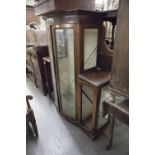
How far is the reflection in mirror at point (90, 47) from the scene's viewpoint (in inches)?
57.6

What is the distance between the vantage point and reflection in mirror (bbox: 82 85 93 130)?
170cm

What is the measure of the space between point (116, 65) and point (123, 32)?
0.63ft

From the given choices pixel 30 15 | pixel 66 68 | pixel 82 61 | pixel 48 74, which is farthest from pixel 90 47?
pixel 30 15

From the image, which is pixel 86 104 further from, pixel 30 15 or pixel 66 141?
pixel 30 15

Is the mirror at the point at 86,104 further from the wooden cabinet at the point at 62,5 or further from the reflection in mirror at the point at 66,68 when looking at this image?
the wooden cabinet at the point at 62,5

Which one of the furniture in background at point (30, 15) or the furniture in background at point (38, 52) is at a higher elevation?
the furniture in background at point (30, 15)

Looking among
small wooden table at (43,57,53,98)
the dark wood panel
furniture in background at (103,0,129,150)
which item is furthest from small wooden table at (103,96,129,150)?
small wooden table at (43,57,53,98)

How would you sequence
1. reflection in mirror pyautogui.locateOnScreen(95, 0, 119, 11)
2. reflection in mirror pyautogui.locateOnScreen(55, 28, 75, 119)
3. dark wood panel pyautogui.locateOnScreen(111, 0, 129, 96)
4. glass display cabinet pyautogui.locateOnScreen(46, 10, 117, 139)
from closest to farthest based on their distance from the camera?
dark wood panel pyautogui.locateOnScreen(111, 0, 129, 96) < glass display cabinet pyautogui.locateOnScreen(46, 10, 117, 139) < reflection in mirror pyautogui.locateOnScreen(55, 28, 75, 119) < reflection in mirror pyautogui.locateOnScreen(95, 0, 119, 11)

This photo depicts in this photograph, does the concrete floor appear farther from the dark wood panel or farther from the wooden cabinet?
the wooden cabinet

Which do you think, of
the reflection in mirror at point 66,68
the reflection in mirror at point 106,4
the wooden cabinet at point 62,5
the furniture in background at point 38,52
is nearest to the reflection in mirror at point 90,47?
the reflection in mirror at point 66,68

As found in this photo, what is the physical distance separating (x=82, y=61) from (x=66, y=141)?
3.52 ft

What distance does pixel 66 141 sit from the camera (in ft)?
5.61
